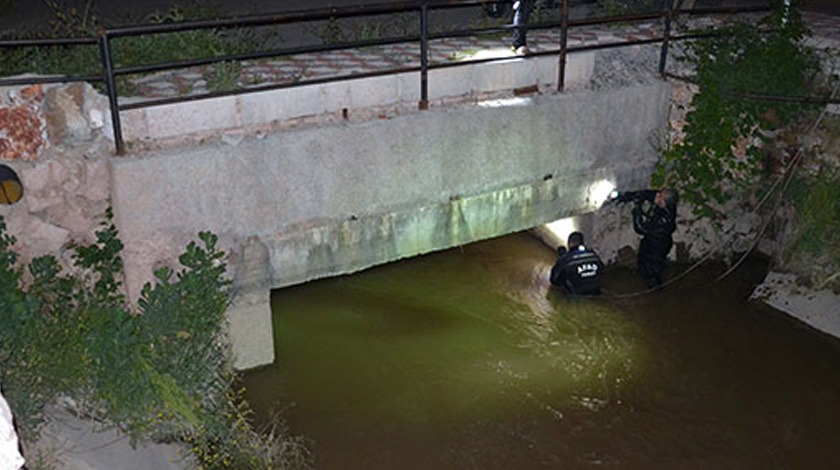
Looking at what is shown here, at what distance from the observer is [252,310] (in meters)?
7.02

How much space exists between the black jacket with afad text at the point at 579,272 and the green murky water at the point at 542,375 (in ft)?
0.62

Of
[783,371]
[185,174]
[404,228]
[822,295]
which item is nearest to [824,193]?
[822,295]

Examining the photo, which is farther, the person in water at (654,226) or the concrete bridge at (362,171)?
the person in water at (654,226)

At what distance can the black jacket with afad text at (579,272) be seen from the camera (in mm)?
8609

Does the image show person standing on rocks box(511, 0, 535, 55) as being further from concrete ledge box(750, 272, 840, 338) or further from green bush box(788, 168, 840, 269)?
concrete ledge box(750, 272, 840, 338)

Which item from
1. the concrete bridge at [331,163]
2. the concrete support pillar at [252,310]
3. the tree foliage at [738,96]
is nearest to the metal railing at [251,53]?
the concrete bridge at [331,163]

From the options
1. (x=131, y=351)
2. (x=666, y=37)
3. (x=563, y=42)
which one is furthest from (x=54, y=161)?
(x=666, y=37)

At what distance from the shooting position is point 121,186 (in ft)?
19.7

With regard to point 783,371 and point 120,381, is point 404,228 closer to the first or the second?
point 120,381

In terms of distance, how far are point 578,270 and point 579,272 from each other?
0.03 meters

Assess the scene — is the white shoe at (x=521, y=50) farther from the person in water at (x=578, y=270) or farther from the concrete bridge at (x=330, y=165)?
the person in water at (x=578, y=270)

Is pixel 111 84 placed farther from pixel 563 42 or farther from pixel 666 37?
pixel 666 37

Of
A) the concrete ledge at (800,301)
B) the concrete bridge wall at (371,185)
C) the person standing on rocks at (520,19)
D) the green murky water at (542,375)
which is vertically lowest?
the green murky water at (542,375)

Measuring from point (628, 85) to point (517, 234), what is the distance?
8.86ft
